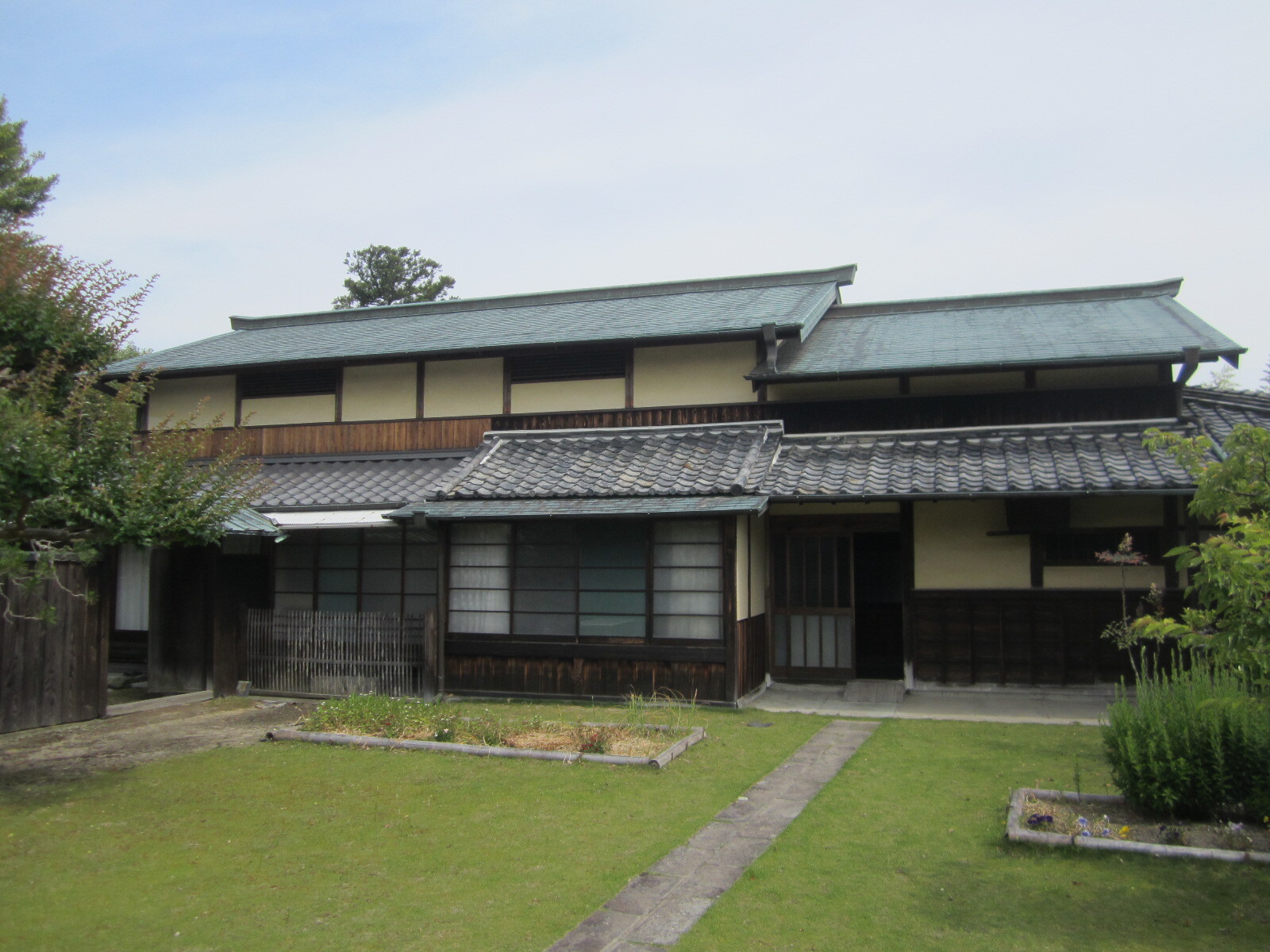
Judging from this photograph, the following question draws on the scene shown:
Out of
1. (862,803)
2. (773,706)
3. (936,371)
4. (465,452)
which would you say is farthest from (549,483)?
(862,803)

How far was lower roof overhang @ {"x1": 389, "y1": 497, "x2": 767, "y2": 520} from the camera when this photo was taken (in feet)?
37.0

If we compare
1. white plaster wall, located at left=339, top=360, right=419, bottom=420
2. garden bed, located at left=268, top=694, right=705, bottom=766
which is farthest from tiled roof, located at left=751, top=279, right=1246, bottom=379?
white plaster wall, located at left=339, top=360, right=419, bottom=420

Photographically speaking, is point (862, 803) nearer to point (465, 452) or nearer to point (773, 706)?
point (773, 706)

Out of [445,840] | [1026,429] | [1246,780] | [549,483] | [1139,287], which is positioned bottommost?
[445,840]

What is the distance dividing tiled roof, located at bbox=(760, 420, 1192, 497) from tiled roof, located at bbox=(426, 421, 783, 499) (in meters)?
0.50

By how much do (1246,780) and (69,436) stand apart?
9829mm

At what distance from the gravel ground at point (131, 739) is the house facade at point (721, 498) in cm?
122

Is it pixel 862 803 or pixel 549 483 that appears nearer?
pixel 862 803

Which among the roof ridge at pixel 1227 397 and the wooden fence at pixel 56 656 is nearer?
the wooden fence at pixel 56 656

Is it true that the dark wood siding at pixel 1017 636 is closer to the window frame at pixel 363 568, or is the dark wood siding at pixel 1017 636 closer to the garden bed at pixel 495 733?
the garden bed at pixel 495 733

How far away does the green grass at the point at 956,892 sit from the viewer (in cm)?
489

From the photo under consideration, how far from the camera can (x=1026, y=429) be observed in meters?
12.7

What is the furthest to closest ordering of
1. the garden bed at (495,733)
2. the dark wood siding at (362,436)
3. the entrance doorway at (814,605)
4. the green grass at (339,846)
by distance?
the dark wood siding at (362,436), the entrance doorway at (814,605), the garden bed at (495,733), the green grass at (339,846)

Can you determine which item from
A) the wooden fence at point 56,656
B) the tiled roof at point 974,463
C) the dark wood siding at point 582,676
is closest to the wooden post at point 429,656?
the dark wood siding at point 582,676
